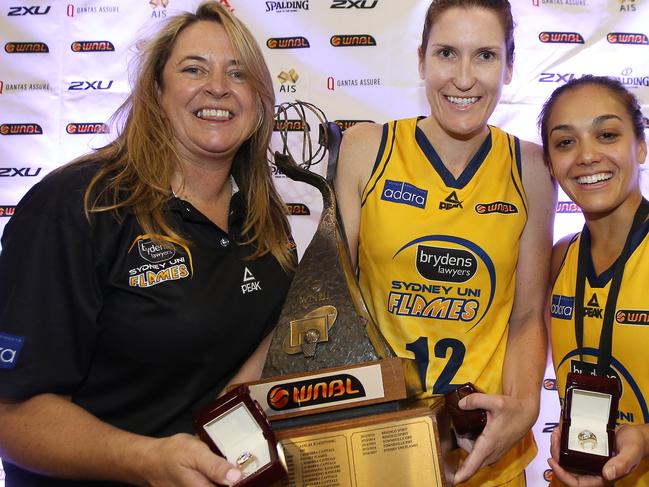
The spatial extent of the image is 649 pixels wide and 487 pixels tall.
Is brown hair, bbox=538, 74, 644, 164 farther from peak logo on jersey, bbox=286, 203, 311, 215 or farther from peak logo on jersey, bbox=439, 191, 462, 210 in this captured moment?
peak logo on jersey, bbox=286, 203, 311, 215

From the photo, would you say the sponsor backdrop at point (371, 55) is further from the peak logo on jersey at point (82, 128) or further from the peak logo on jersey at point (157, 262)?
the peak logo on jersey at point (157, 262)

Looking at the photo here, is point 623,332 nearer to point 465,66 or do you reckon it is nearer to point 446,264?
point 446,264

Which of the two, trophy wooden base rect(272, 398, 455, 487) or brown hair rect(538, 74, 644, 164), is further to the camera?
brown hair rect(538, 74, 644, 164)

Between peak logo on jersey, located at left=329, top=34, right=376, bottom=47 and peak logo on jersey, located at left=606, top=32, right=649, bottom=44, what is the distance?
1070 mm

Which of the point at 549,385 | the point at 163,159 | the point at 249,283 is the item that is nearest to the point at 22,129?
the point at 163,159

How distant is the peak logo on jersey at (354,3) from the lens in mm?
3109

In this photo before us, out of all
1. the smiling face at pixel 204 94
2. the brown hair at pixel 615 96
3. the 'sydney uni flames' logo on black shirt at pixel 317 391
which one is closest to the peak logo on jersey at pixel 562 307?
the brown hair at pixel 615 96

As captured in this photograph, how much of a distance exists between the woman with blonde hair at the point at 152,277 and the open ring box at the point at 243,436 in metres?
0.04

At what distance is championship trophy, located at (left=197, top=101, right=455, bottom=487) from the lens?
1.31m

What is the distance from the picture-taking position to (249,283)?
1.72 meters

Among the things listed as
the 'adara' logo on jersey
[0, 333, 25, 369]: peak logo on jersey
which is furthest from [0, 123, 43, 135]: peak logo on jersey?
the 'adara' logo on jersey

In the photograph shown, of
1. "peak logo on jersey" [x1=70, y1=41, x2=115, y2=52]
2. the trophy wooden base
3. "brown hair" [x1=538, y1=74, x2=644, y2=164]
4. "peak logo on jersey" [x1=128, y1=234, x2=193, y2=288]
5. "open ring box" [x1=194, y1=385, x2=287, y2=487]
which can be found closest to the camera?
"open ring box" [x1=194, y1=385, x2=287, y2=487]

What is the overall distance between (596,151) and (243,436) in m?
1.17

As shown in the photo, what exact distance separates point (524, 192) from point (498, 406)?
628mm
